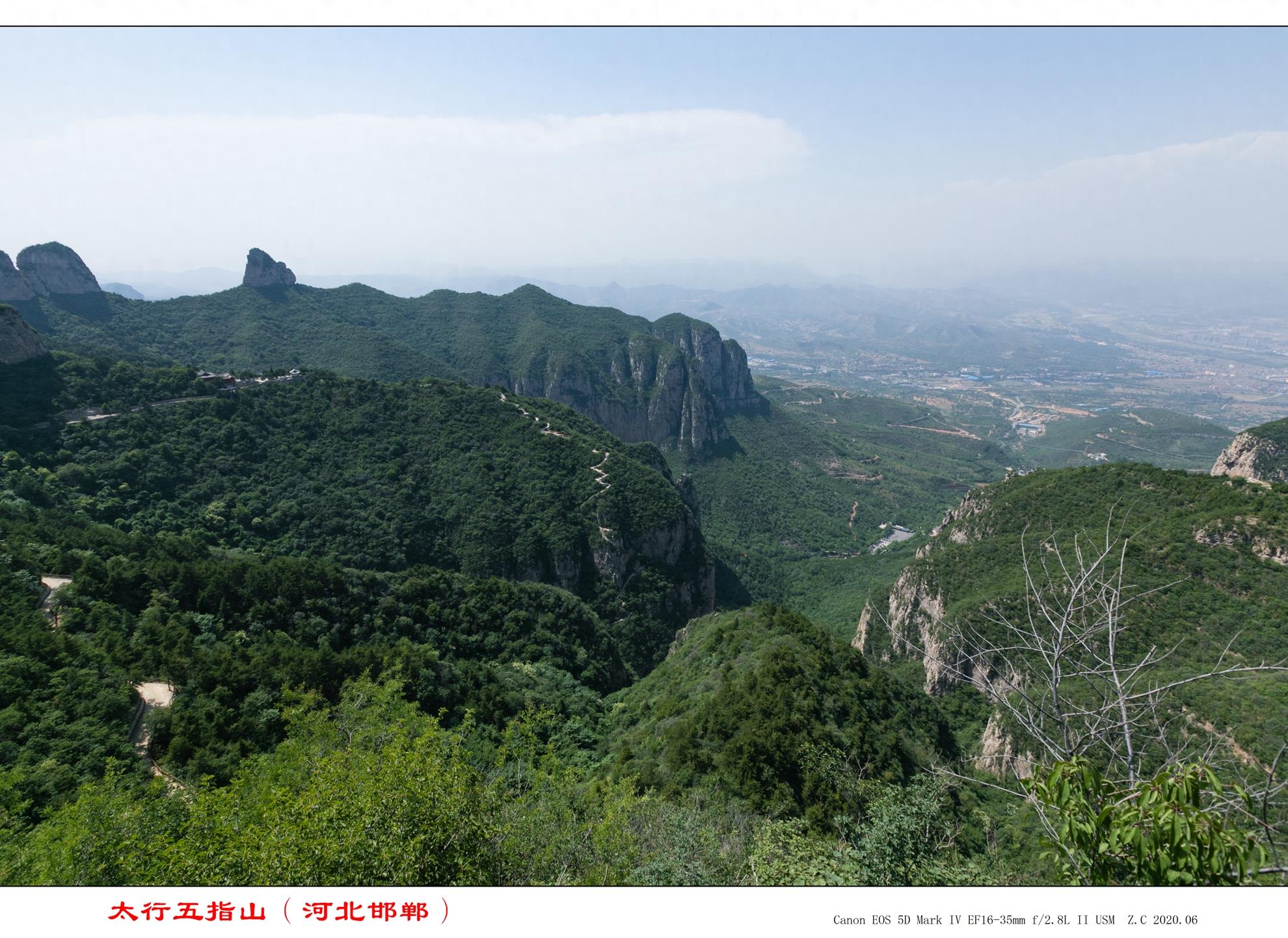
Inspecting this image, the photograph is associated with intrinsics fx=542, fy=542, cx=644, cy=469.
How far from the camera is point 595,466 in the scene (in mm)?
72500

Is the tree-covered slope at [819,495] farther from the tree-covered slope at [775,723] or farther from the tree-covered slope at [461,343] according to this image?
the tree-covered slope at [775,723]

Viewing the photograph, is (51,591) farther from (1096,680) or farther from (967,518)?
(967,518)

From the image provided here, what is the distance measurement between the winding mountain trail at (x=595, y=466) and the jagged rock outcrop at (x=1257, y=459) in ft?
233

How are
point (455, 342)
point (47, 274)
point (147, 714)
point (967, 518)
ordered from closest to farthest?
point (147, 714)
point (967, 518)
point (47, 274)
point (455, 342)

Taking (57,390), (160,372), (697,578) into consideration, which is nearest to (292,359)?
(160,372)

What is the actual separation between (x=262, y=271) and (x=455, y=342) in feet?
157

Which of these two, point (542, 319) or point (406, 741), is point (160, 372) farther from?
point (542, 319)

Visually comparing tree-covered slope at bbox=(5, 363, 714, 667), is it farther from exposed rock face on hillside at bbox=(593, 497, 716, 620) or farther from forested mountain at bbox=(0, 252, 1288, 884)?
forested mountain at bbox=(0, 252, 1288, 884)

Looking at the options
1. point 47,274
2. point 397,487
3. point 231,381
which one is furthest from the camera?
point 47,274

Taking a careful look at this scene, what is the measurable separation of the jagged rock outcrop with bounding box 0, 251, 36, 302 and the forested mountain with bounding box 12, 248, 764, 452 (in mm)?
1013

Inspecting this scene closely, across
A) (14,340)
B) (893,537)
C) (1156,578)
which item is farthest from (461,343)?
(1156,578)

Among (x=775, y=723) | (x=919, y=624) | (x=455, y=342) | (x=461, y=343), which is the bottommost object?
(x=919, y=624)

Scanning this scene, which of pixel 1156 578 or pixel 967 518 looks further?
pixel 967 518

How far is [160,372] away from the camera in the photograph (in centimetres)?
5888
